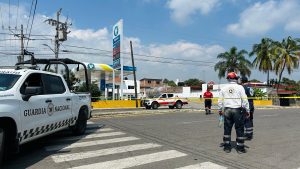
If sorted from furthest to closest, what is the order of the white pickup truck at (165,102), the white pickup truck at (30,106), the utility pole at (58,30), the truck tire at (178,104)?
1. the utility pole at (58,30)
2. the truck tire at (178,104)
3. the white pickup truck at (165,102)
4. the white pickup truck at (30,106)

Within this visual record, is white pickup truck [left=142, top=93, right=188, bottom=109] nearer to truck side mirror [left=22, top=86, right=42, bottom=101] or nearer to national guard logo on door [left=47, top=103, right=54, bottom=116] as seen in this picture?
national guard logo on door [left=47, top=103, right=54, bottom=116]

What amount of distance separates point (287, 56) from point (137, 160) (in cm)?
5487

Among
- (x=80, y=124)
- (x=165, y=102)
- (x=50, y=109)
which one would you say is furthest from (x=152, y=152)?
(x=165, y=102)

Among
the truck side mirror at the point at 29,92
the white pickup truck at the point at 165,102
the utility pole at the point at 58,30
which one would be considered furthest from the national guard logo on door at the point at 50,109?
the utility pole at the point at 58,30

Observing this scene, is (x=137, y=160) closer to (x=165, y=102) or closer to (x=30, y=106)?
(x=30, y=106)

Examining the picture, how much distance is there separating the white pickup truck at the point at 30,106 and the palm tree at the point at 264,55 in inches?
2111

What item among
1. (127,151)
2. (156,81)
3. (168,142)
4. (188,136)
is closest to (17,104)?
(127,151)

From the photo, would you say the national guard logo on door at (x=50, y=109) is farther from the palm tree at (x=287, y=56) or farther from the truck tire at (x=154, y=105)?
the palm tree at (x=287, y=56)

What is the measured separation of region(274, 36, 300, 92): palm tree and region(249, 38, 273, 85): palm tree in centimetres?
103

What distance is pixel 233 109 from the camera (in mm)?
7848

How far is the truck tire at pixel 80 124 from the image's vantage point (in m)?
10.1

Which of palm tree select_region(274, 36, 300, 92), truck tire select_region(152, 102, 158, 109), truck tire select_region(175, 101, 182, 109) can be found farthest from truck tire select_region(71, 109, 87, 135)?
palm tree select_region(274, 36, 300, 92)

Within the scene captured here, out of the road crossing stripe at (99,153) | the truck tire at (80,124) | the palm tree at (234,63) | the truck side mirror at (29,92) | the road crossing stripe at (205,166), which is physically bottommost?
the road crossing stripe at (205,166)

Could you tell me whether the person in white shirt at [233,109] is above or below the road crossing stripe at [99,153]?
above
